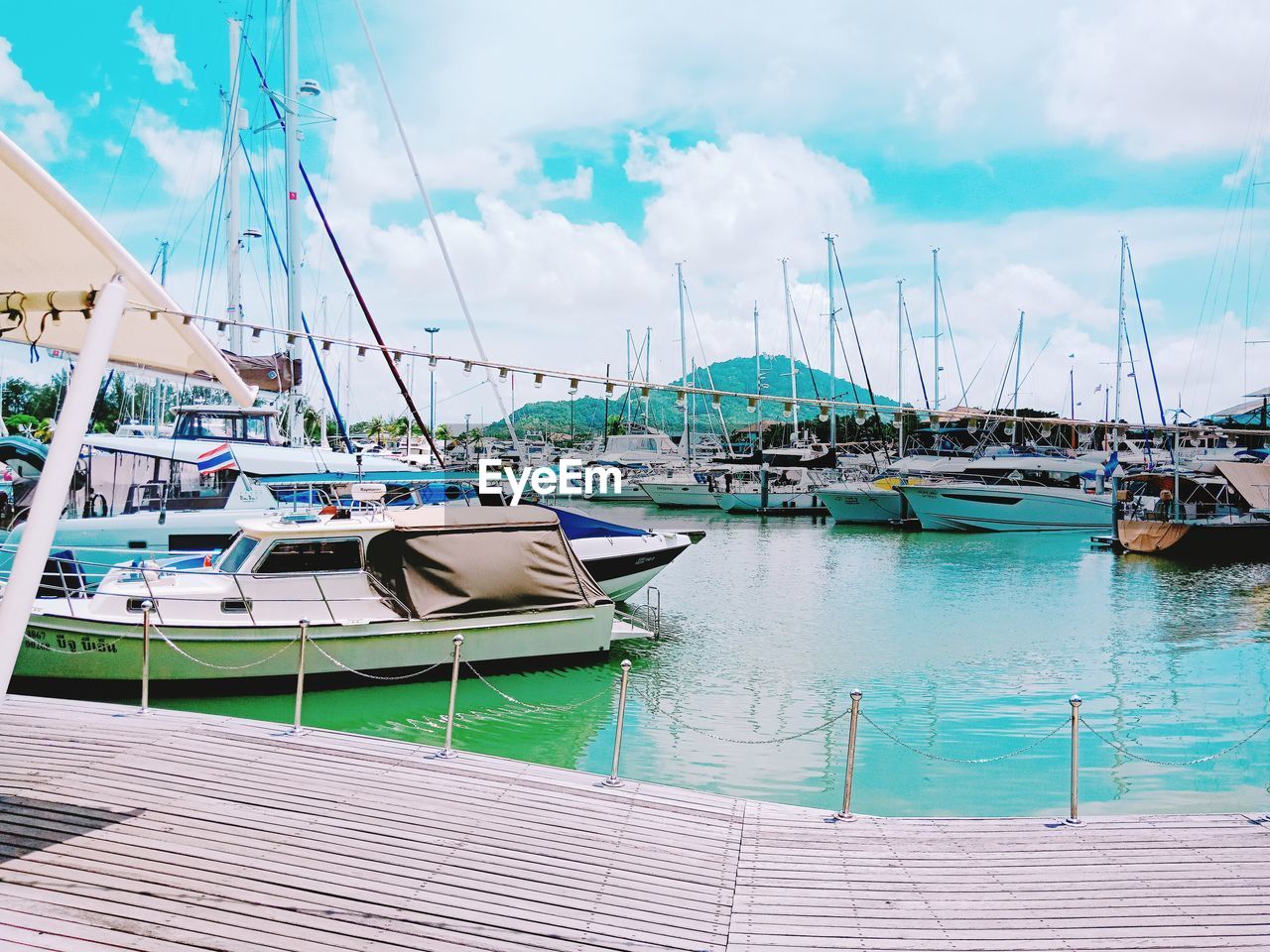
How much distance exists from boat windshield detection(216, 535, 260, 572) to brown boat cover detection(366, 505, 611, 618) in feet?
5.97

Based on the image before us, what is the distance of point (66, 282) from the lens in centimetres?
683

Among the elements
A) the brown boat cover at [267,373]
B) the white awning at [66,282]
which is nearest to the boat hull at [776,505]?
the brown boat cover at [267,373]

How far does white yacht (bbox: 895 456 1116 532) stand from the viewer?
157 ft

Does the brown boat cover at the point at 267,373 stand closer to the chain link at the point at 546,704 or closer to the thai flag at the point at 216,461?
the thai flag at the point at 216,461

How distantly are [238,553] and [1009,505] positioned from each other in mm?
42242

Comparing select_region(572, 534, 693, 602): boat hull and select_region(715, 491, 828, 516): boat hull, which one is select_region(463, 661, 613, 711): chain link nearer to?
select_region(572, 534, 693, 602): boat hull

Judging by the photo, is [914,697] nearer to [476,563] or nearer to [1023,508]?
[476,563]

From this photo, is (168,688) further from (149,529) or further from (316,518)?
(149,529)

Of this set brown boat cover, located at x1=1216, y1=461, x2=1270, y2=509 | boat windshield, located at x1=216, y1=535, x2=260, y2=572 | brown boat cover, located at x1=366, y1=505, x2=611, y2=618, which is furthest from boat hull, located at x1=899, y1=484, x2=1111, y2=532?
boat windshield, located at x1=216, y1=535, x2=260, y2=572

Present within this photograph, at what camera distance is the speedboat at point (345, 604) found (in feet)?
43.7

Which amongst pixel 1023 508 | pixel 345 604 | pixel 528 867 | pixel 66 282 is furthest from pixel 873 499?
pixel 66 282

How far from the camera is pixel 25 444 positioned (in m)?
22.0

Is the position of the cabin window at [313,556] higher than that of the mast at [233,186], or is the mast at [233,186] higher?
the mast at [233,186]

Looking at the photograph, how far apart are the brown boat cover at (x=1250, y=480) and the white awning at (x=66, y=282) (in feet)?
128
